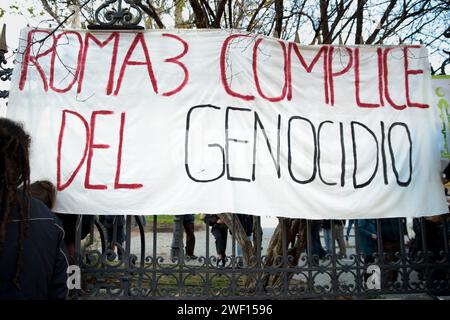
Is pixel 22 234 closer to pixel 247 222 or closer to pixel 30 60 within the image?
pixel 30 60

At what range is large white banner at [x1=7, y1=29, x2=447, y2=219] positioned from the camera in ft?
11.0

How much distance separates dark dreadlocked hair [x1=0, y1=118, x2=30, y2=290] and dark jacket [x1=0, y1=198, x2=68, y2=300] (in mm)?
31

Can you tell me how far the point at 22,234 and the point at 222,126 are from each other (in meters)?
2.10

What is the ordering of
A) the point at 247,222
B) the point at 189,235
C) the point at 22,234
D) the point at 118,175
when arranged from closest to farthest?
the point at 22,234 → the point at 118,175 → the point at 247,222 → the point at 189,235

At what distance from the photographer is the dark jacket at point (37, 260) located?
1.76 m

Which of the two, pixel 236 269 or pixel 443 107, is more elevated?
pixel 443 107

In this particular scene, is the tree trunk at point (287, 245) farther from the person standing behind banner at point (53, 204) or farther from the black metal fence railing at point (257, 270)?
the person standing behind banner at point (53, 204)

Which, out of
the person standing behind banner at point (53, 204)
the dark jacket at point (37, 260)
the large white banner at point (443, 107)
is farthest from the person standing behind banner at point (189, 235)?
the dark jacket at point (37, 260)

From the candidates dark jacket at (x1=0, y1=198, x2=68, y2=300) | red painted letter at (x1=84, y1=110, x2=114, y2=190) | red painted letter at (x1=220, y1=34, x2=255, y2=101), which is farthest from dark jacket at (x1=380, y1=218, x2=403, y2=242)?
dark jacket at (x1=0, y1=198, x2=68, y2=300)

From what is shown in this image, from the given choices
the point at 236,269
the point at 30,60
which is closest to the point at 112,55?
the point at 30,60

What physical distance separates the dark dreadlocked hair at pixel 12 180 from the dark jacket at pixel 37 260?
31 millimetres

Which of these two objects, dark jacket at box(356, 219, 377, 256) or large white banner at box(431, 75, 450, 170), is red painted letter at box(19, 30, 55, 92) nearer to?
large white banner at box(431, 75, 450, 170)

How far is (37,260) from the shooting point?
183 centimetres
